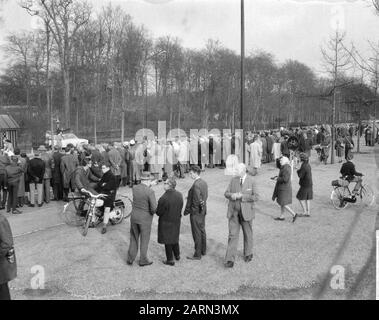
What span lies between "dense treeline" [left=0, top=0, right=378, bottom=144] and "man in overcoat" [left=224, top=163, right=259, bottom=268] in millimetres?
24675

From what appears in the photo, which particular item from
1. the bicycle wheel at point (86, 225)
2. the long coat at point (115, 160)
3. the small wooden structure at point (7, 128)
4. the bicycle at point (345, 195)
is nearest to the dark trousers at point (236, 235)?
the bicycle wheel at point (86, 225)

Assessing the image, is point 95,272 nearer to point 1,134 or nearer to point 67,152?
point 67,152

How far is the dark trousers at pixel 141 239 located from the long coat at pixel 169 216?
0.23 m

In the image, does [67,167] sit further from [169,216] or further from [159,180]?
[169,216]

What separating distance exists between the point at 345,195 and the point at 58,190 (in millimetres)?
8225

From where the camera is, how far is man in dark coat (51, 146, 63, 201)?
13.7 m

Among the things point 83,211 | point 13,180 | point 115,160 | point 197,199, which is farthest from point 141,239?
point 115,160

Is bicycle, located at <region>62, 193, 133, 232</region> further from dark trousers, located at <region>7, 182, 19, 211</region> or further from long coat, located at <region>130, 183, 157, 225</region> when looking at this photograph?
long coat, located at <region>130, 183, 157, 225</region>

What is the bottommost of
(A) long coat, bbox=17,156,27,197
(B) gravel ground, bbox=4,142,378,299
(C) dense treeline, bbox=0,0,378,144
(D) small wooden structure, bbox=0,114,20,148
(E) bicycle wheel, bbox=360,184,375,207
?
(B) gravel ground, bbox=4,142,378,299

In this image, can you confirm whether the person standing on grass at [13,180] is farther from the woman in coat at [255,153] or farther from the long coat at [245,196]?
the woman in coat at [255,153]

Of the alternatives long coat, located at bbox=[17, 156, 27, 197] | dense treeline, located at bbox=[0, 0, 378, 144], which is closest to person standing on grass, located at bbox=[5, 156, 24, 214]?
long coat, located at bbox=[17, 156, 27, 197]

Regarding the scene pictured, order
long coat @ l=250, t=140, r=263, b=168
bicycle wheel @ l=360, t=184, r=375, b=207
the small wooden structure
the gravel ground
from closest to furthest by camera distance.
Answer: the gravel ground
bicycle wheel @ l=360, t=184, r=375, b=207
long coat @ l=250, t=140, r=263, b=168
the small wooden structure

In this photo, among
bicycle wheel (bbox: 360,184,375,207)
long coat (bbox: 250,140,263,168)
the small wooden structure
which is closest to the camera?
bicycle wheel (bbox: 360,184,375,207)
